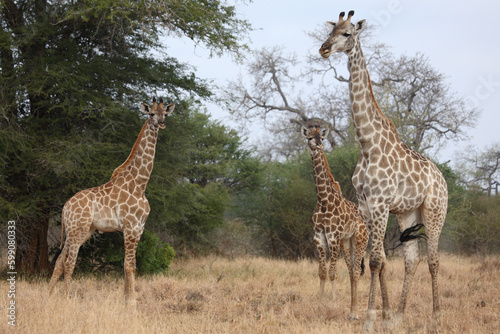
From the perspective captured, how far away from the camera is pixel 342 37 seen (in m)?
5.89

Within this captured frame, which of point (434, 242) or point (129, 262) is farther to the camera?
point (129, 262)

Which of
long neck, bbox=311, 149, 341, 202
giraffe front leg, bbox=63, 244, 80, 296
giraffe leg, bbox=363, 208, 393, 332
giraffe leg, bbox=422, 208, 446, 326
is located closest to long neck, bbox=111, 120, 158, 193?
giraffe front leg, bbox=63, 244, 80, 296

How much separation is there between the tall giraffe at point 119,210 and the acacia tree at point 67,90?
219 centimetres

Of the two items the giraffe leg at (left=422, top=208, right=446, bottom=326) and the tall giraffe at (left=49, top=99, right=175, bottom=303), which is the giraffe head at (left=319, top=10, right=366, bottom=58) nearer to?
the giraffe leg at (left=422, top=208, right=446, bottom=326)

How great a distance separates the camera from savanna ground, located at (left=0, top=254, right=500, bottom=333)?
5.69 metres

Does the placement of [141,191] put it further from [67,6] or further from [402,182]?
[67,6]

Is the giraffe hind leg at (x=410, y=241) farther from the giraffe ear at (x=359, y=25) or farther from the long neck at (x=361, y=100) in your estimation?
Answer: the giraffe ear at (x=359, y=25)

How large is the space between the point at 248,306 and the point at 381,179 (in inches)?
125

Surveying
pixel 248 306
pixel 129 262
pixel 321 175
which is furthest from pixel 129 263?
pixel 321 175

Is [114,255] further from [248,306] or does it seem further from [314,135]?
[314,135]

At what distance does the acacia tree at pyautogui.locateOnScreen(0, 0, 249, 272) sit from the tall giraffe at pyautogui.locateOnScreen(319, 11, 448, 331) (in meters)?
5.08

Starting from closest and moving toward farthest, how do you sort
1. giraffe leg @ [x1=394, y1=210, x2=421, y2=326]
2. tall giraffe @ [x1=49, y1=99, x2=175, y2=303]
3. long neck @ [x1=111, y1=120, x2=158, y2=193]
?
giraffe leg @ [x1=394, y1=210, x2=421, y2=326] < tall giraffe @ [x1=49, y1=99, x2=175, y2=303] < long neck @ [x1=111, y1=120, x2=158, y2=193]

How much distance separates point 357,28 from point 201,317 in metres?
4.29

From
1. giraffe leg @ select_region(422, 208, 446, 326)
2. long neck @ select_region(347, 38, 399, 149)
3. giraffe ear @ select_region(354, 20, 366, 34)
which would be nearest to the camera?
giraffe ear @ select_region(354, 20, 366, 34)
